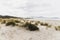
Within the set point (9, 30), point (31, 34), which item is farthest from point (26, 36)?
point (9, 30)

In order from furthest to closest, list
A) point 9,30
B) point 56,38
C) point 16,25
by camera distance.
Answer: point 16,25 < point 9,30 < point 56,38

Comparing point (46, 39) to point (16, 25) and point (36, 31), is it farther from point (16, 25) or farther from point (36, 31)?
point (16, 25)

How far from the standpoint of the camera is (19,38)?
2188 centimetres

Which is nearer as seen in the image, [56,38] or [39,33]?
[56,38]

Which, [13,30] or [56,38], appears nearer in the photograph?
[56,38]

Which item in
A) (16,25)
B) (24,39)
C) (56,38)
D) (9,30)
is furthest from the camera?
(16,25)

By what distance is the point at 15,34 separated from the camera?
23.4 metres

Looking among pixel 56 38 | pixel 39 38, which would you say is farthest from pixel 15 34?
pixel 56 38

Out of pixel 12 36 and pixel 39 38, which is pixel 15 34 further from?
pixel 39 38

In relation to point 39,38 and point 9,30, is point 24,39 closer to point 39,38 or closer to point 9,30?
point 39,38

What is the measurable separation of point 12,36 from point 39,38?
2.57 meters

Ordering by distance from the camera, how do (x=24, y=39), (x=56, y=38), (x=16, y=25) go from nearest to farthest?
1. (x=24, y=39)
2. (x=56, y=38)
3. (x=16, y=25)

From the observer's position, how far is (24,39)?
70.9ft

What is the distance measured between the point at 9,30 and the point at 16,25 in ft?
8.99
